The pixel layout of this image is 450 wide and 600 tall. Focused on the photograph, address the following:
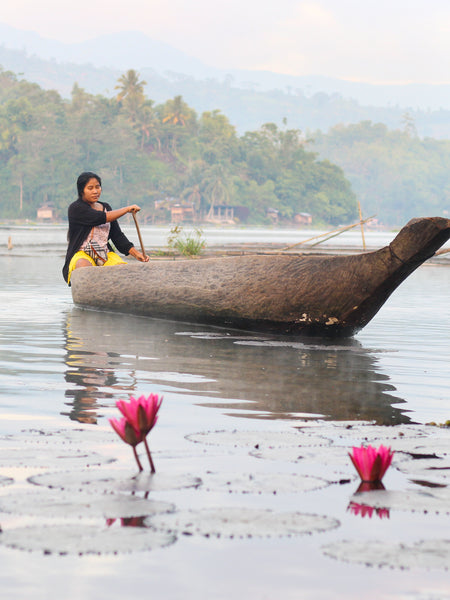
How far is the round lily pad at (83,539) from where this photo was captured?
2.72 meters

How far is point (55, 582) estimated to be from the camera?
252cm

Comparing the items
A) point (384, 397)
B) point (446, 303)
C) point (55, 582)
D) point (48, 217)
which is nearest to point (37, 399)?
point (384, 397)

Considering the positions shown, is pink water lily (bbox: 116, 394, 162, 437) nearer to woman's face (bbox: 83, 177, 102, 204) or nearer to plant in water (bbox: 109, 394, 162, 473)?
plant in water (bbox: 109, 394, 162, 473)

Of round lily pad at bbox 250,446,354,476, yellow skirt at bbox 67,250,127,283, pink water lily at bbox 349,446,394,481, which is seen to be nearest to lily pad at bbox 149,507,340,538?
pink water lily at bbox 349,446,394,481

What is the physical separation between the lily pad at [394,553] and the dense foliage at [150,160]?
3960 inches

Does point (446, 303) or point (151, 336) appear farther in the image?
point (446, 303)

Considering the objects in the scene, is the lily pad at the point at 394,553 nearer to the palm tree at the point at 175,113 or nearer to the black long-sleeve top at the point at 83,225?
the black long-sleeve top at the point at 83,225

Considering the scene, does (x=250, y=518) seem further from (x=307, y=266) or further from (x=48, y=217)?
(x=48, y=217)

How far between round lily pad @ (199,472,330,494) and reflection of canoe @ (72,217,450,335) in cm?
443

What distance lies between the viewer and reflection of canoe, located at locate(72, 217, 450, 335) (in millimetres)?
8031

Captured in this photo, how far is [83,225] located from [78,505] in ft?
24.9

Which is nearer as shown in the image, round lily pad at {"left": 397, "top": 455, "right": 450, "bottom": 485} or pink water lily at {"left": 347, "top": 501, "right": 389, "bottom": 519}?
pink water lily at {"left": 347, "top": 501, "right": 389, "bottom": 519}

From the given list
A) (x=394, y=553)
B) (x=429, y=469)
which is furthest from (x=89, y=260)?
Answer: (x=394, y=553)

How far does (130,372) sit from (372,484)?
3.28 meters
